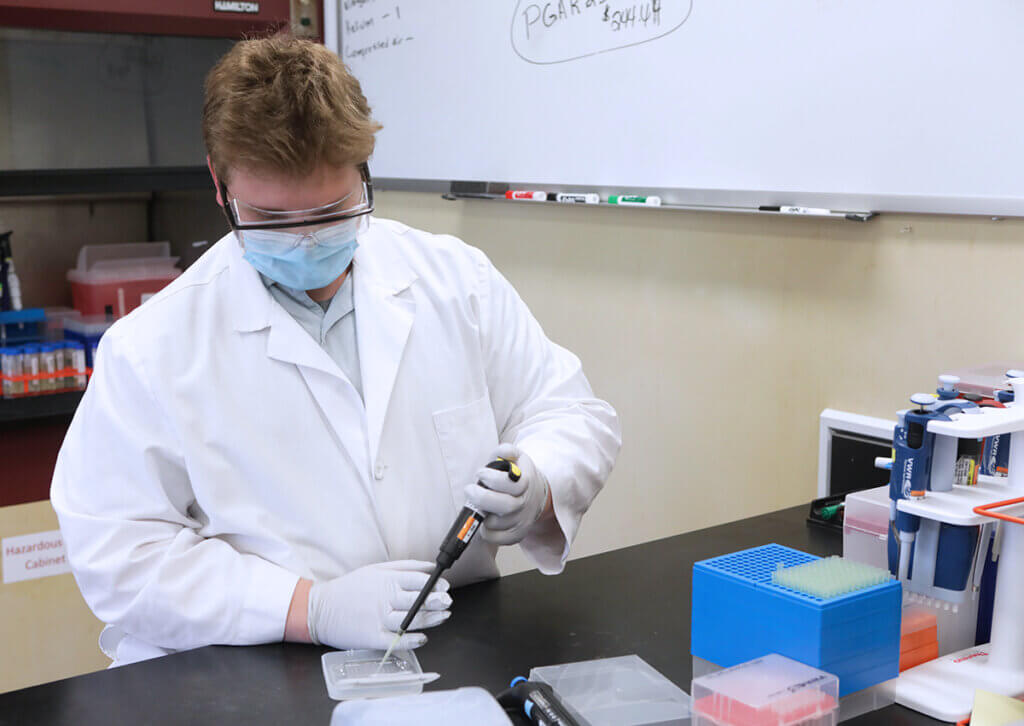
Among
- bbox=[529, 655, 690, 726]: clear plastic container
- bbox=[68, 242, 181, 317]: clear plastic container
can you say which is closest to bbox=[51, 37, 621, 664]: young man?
bbox=[529, 655, 690, 726]: clear plastic container

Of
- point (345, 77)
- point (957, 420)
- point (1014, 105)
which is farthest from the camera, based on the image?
point (1014, 105)

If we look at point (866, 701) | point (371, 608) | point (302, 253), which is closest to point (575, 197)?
point (302, 253)

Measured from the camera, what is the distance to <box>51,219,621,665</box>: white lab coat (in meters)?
1.07

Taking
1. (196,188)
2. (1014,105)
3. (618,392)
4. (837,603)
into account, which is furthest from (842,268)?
(196,188)

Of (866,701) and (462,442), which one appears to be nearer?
(866,701)

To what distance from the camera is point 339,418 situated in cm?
119

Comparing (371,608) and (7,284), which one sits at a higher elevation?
(7,284)

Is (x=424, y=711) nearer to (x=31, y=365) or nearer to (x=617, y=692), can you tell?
(x=617, y=692)

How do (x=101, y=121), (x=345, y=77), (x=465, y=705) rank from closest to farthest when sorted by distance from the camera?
1. (x=465, y=705)
2. (x=345, y=77)
3. (x=101, y=121)

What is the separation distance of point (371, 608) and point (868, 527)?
561mm

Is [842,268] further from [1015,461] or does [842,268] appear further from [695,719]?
[695,719]

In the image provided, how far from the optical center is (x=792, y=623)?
85 cm

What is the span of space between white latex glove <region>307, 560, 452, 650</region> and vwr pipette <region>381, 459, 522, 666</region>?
0.4 inches

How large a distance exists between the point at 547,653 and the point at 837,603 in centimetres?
30
